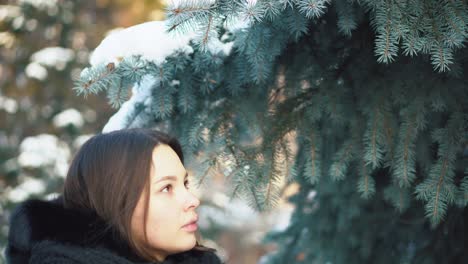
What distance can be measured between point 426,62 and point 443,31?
1.19 feet

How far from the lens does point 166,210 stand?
210cm

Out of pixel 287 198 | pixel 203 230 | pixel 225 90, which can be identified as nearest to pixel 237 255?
pixel 203 230

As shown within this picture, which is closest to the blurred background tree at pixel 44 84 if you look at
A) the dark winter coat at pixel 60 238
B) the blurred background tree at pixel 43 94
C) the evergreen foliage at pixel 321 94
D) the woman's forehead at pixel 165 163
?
the blurred background tree at pixel 43 94

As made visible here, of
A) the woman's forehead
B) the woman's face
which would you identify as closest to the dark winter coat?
the woman's face

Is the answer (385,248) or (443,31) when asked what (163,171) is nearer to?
(443,31)

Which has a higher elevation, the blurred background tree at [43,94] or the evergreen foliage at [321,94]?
the blurred background tree at [43,94]

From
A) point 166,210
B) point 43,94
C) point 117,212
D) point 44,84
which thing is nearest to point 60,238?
point 117,212

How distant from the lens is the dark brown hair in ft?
6.81

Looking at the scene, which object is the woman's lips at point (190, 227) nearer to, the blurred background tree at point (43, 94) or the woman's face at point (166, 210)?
the woman's face at point (166, 210)

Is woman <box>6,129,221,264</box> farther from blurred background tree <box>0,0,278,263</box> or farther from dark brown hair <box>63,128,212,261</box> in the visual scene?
blurred background tree <box>0,0,278,263</box>

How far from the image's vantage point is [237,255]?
42.7 ft

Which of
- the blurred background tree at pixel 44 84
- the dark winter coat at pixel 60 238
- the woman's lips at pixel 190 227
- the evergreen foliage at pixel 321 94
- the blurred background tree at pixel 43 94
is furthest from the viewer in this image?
the blurred background tree at pixel 44 84

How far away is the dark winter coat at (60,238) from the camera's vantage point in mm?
2020

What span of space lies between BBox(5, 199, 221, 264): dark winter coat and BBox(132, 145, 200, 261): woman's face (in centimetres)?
10
